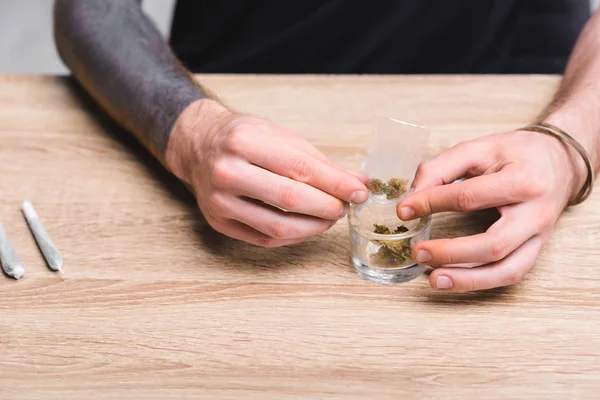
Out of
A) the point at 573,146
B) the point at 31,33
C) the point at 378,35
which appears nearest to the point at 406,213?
the point at 573,146

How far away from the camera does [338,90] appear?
1.23 meters

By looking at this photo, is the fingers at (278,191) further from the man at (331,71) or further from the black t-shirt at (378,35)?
the black t-shirt at (378,35)

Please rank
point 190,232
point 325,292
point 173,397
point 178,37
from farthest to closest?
point 178,37 → point 190,232 → point 325,292 → point 173,397

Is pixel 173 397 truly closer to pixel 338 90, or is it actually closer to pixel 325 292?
pixel 325 292

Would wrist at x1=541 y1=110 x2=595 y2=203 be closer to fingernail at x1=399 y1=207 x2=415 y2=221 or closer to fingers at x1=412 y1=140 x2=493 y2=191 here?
fingers at x1=412 y1=140 x2=493 y2=191

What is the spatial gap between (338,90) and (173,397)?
0.65m

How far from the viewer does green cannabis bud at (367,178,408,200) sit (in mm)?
863

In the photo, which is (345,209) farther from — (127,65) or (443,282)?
(127,65)

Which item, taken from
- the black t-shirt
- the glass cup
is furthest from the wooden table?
the black t-shirt

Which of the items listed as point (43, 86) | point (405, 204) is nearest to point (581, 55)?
point (405, 204)

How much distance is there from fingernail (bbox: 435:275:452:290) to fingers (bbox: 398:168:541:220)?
3.0 inches

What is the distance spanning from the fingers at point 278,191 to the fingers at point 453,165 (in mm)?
100

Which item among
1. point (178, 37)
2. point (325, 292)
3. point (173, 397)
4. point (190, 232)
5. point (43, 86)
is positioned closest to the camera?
point (173, 397)

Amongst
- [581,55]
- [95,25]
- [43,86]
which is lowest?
[43,86]
